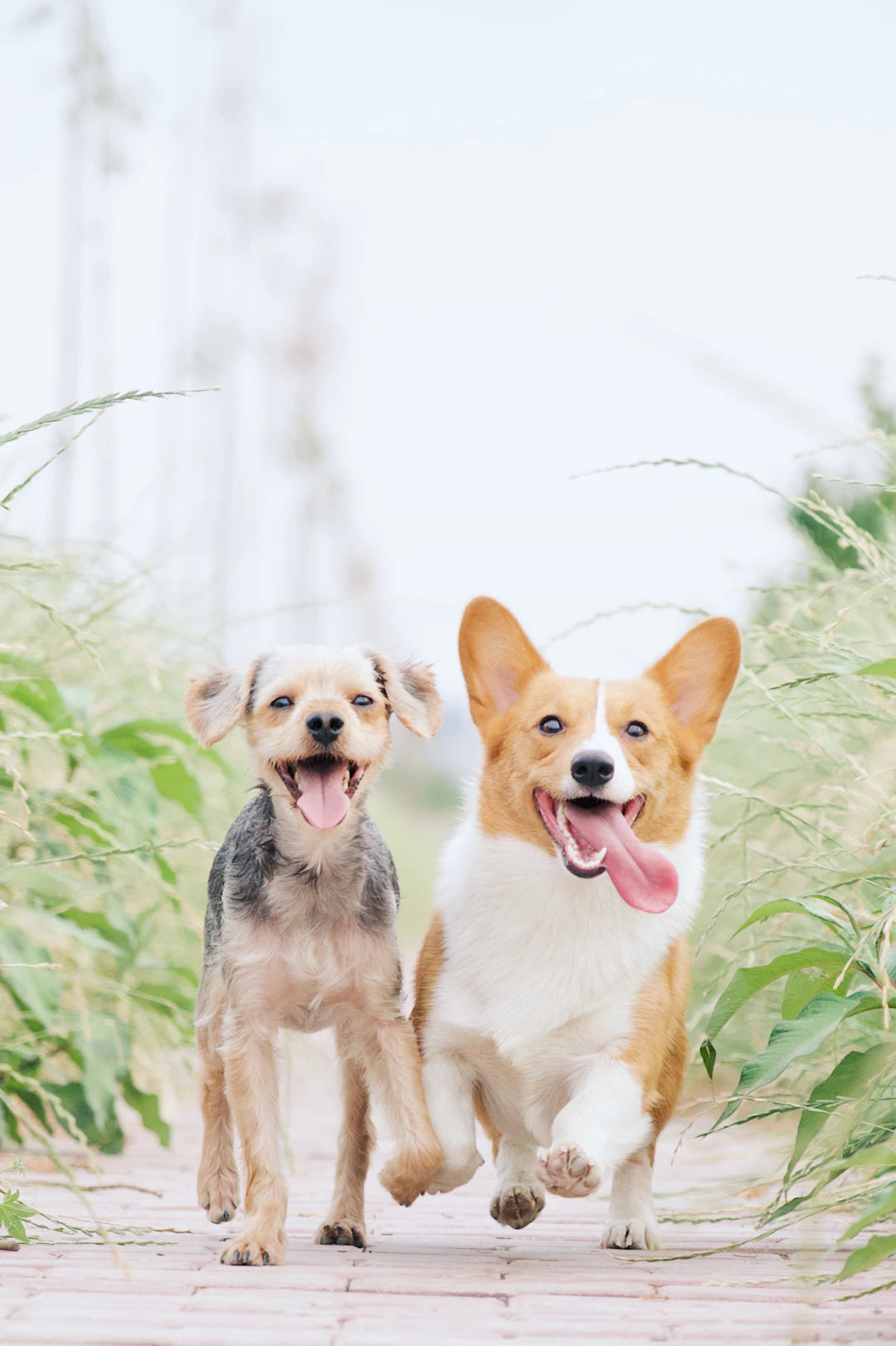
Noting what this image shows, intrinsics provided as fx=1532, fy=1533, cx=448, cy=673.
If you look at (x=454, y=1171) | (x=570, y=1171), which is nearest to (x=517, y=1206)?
(x=454, y=1171)

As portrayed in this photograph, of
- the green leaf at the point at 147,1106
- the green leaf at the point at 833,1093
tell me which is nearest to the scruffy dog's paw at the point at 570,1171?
the green leaf at the point at 833,1093

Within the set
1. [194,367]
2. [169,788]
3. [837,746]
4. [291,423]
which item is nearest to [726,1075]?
[837,746]

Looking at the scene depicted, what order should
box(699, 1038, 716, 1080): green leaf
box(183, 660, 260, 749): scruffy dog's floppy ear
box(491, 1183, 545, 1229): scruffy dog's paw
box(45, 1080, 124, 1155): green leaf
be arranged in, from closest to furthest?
1. box(699, 1038, 716, 1080): green leaf
2. box(491, 1183, 545, 1229): scruffy dog's paw
3. box(183, 660, 260, 749): scruffy dog's floppy ear
4. box(45, 1080, 124, 1155): green leaf

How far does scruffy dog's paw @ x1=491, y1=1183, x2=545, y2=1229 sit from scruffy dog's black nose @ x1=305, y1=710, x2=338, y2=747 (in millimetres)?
1050

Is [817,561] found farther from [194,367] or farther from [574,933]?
[194,367]

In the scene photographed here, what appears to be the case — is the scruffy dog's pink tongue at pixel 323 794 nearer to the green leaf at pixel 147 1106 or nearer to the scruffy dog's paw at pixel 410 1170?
the scruffy dog's paw at pixel 410 1170

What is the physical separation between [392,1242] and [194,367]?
11287 mm

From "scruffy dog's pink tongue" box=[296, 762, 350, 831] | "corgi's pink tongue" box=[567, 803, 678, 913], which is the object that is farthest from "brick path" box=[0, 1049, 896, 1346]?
"scruffy dog's pink tongue" box=[296, 762, 350, 831]

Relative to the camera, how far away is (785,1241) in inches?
126

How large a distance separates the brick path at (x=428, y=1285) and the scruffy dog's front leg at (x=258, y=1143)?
69mm

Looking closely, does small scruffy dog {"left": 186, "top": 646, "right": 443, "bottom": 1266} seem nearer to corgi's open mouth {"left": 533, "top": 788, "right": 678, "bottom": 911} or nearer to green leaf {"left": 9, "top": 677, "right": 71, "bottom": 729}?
corgi's open mouth {"left": 533, "top": 788, "right": 678, "bottom": 911}

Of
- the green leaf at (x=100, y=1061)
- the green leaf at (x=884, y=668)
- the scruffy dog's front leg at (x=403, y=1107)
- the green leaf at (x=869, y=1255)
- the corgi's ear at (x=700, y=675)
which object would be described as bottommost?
the green leaf at (x=100, y=1061)

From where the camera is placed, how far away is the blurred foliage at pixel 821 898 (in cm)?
270

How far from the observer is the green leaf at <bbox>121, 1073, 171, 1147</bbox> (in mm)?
4375
